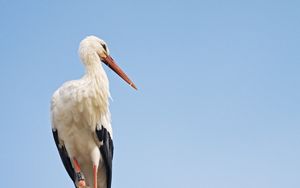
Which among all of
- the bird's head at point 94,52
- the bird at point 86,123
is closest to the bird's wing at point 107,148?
the bird at point 86,123

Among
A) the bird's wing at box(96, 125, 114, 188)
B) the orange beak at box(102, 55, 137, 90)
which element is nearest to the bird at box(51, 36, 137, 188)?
the bird's wing at box(96, 125, 114, 188)

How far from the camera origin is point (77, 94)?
550cm

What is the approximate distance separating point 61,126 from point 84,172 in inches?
24.2

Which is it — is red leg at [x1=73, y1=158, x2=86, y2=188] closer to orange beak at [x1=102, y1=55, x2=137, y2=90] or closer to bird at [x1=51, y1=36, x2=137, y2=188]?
bird at [x1=51, y1=36, x2=137, y2=188]

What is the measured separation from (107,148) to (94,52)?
1.02 m

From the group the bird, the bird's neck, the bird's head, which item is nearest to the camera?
the bird

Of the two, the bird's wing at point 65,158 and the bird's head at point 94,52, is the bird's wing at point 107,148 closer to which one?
the bird's wing at point 65,158

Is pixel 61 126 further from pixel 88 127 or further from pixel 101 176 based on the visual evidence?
pixel 101 176

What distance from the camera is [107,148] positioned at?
585 centimetres

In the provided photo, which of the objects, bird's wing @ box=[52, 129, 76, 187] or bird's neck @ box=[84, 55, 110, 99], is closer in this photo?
bird's neck @ box=[84, 55, 110, 99]

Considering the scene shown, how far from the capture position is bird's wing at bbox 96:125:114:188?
226 inches

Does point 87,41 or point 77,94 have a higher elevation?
point 87,41

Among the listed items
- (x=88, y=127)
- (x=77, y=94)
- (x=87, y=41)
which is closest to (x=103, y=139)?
(x=88, y=127)

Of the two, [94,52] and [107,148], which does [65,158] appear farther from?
[94,52]
